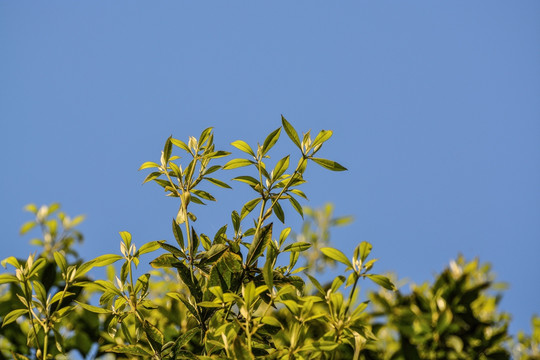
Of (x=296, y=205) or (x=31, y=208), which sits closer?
(x=296, y=205)

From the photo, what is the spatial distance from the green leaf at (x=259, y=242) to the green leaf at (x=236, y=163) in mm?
306

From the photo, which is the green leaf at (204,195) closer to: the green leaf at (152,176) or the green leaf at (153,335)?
the green leaf at (152,176)

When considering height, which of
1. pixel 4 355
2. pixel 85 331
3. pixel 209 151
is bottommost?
pixel 4 355

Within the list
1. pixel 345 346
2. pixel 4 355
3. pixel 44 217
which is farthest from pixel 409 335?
pixel 44 217

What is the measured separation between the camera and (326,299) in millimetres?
1628

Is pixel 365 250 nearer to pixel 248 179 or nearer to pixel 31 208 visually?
pixel 248 179

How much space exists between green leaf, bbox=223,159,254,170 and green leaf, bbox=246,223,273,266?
1.00 ft

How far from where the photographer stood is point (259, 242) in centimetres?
161

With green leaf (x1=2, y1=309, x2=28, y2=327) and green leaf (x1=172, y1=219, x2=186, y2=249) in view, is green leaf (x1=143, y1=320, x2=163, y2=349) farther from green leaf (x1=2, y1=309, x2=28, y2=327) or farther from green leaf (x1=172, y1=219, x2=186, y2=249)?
green leaf (x1=2, y1=309, x2=28, y2=327)

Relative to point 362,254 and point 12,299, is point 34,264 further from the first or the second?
point 362,254

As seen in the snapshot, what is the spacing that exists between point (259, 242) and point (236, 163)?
13.6 inches

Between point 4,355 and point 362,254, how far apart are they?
1.77m

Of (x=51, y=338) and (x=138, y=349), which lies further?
(x=51, y=338)

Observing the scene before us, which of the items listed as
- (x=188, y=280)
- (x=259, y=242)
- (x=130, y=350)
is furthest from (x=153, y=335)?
(x=259, y=242)
